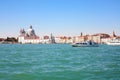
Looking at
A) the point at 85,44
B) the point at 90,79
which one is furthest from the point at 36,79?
the point at 85,44

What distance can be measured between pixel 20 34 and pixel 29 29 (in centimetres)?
782

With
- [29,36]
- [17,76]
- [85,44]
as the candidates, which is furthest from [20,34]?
[17,76]

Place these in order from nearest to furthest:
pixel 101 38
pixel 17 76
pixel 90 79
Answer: pixel 90 79
pixel 17 76
pixel 101 38

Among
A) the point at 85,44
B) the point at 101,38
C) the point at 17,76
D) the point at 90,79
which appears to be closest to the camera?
the point at 90,79

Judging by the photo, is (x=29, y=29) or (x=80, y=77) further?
(x=29, y=29)

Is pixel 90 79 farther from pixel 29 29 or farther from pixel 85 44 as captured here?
pixel 29 29

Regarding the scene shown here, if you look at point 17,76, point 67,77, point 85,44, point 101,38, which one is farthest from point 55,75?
point 101,38

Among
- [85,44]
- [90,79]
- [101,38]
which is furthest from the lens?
[101,38]

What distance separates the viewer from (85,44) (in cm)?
8506

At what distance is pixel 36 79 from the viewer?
13867 mm

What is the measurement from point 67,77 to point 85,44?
7108cm

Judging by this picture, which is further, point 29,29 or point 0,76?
point 29,29

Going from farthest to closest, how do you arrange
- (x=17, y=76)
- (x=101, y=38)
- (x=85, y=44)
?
(x=101, y=38)
(x=85, y=44)
(x=17, y=76)

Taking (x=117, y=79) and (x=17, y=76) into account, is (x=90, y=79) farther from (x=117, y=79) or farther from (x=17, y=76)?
(x=17, y=76)
